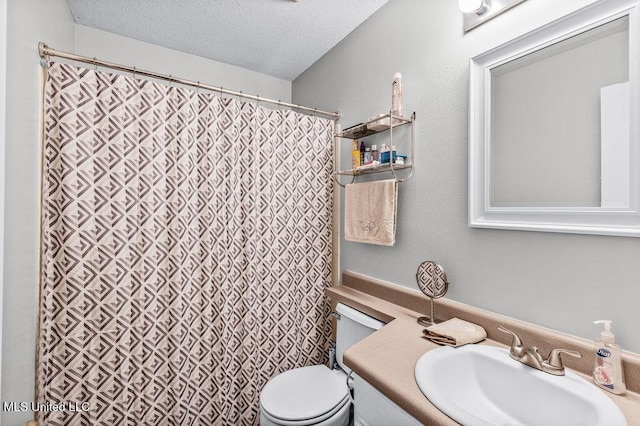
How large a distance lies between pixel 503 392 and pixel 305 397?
0.85 meters

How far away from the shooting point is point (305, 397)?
1354 mm

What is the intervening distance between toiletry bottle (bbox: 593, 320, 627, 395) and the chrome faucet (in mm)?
51

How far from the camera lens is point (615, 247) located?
0.83m

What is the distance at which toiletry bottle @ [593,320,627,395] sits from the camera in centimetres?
76

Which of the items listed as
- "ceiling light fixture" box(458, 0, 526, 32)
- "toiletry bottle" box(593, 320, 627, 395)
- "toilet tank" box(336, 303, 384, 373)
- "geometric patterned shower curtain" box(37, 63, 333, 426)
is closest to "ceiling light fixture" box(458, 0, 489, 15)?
"ceiling light fixture" box(458, 0, 526, 32)

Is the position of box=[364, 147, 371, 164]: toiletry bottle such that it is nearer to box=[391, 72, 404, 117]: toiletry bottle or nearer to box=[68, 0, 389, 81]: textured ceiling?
box=[391, 72, 404, 117]: toiletry bottle

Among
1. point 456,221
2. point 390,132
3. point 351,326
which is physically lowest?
point 351,326

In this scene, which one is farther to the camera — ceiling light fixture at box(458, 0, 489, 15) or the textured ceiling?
the textured ceiling

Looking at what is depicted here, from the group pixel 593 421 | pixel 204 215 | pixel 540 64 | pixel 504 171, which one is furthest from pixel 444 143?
pixel 204 215

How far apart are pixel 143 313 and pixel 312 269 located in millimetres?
958

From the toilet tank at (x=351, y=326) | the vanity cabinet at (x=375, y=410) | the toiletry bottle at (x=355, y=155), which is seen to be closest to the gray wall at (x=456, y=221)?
the toiletry bottle at (x=355, y=155)

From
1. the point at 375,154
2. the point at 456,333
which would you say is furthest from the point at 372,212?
the point at 456,333

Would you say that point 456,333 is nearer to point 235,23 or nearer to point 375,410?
point 375,410

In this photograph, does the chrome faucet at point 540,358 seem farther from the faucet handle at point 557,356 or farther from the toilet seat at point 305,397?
the toilet seat at point 305,397
